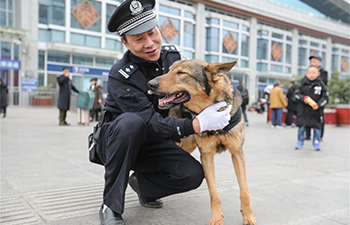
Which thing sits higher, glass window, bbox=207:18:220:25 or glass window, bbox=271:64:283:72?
glass window, bbox=207:18:220:25

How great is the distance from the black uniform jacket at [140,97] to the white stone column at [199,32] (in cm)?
3414

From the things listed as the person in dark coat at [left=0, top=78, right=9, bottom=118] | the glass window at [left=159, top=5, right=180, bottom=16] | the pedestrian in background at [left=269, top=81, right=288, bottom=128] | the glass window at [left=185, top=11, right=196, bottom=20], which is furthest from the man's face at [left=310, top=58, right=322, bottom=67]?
the glass window at [left=185, top=11, right=196, bottom=20]

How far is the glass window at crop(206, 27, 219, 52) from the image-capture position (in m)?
37.4

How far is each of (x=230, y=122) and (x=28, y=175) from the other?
2667mm

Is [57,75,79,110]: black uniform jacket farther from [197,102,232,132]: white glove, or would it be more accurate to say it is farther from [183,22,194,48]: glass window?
[183,22,194,48]: glass window

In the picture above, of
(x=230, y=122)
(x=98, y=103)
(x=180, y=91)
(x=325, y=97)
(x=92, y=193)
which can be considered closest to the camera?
(x=180, y=91)

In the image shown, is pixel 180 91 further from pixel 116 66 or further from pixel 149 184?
pixel 149 184

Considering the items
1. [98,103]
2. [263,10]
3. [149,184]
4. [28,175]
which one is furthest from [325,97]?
[263,10]

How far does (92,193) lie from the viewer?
314cm

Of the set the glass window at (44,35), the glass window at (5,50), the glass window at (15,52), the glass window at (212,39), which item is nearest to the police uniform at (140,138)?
the glass window at (5,50)

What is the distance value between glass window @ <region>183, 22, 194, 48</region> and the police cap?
34.0 meters

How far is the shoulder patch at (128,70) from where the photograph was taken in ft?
8.07

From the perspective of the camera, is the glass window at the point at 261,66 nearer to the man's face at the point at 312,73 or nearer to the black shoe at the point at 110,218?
the man's face at the point at 312,73

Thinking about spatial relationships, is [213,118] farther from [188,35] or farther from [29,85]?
[188,35]
